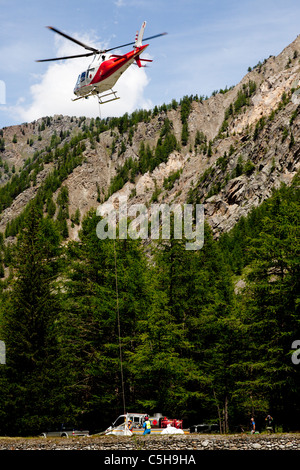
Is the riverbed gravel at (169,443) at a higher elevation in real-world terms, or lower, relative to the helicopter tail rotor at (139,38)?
lower

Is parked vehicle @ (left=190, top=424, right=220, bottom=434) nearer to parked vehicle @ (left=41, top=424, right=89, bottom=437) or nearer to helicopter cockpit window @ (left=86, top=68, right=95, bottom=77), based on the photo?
parked vehicle @ (left=41, top=424, right=89, bottom=437)

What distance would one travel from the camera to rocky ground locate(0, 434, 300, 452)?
61.1ft

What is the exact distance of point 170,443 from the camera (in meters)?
19.2

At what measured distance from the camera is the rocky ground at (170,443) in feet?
61.1

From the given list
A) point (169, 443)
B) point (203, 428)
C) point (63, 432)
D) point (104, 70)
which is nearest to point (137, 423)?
point (63, 432)

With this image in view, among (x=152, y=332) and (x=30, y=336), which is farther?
(x=30, y=336)

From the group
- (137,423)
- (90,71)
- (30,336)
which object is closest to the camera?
(137,423)

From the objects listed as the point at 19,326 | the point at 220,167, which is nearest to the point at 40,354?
the point at 19,326

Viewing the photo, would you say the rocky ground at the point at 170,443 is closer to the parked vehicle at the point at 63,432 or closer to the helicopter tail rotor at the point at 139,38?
the parked vehicle at the point at 63,432

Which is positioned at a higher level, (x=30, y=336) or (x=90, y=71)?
(x=90, y=71)

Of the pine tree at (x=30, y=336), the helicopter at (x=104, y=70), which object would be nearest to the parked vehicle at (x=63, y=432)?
the pine tree at (x=30, y=336)

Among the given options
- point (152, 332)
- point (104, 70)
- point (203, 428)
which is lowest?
point (203, 428)

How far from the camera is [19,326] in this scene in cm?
3044

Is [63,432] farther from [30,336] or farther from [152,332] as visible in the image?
[152,332]
